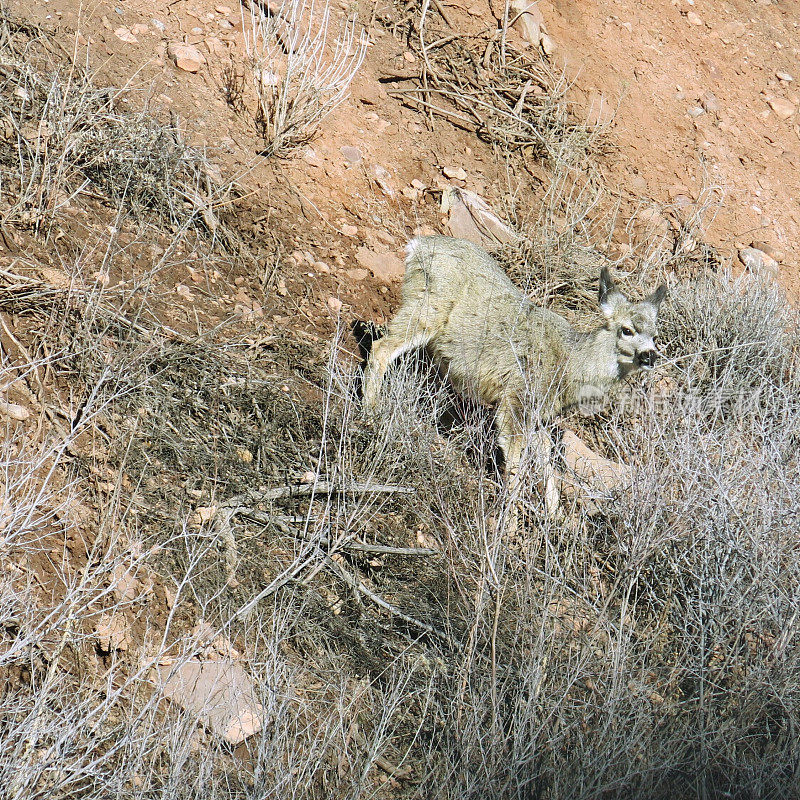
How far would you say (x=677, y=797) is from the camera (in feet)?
12.2

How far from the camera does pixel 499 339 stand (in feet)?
20.1

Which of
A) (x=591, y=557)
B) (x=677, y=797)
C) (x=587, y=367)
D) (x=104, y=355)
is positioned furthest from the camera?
(x=587, y=367)

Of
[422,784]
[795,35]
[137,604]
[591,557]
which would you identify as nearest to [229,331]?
[137,604]

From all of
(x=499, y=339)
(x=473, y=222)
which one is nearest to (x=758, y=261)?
(x=473, y=222)

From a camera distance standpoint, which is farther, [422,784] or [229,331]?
[229,331]

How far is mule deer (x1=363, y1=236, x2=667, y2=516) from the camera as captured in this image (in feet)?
19.8

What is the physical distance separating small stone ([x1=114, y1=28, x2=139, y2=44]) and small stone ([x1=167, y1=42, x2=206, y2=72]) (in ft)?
0.94

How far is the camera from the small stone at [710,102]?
9976 mm

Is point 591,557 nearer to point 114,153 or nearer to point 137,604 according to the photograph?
point 137,604

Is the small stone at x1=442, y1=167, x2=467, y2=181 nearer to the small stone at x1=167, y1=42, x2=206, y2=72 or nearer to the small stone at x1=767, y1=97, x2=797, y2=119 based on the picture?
the small stone at x1=167, y1=42, x2=206, y2=72

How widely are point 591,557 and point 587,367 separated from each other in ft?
5.72

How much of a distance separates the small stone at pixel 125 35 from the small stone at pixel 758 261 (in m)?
5.55

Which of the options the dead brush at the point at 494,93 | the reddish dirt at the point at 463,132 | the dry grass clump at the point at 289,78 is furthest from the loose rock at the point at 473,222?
the dry grass clump at the point at 289,78

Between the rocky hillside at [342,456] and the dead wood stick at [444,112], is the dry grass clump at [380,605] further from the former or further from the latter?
the dead wood stick at [444,112]
